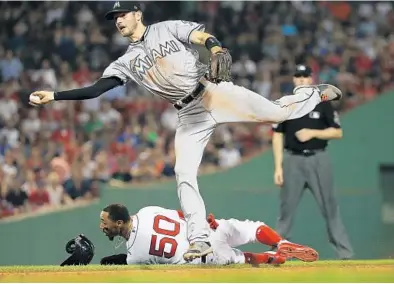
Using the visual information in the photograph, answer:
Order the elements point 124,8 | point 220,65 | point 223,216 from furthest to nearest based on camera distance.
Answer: point 223,216
point 124,8
point 220,65

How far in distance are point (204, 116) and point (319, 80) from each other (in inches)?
296

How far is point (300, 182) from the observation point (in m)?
10.2

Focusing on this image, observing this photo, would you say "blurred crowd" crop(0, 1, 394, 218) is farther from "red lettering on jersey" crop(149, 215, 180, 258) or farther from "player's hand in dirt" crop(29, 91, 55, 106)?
"player's hand in dirt" crop(29, 91, 55, 106)

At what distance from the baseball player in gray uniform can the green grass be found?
262 millimetres

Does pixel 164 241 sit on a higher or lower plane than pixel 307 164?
lower

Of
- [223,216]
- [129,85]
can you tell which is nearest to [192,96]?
[223,216]

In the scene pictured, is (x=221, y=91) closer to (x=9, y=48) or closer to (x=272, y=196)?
→ (x=272, y=196)

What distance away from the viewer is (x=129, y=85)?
15.0 meters

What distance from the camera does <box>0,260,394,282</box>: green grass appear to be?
23.9 feet

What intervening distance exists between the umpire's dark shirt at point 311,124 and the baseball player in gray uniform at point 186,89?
88.6 inches

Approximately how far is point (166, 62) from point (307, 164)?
305cm

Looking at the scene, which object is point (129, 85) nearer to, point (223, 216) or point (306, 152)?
point (223, 216)

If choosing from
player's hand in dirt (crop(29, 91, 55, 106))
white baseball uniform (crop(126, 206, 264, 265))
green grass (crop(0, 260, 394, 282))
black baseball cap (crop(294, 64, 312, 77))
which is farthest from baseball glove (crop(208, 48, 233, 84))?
black baseball cap (crop(294, 64, 312, 77))

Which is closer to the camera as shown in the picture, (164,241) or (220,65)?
(220,65)
